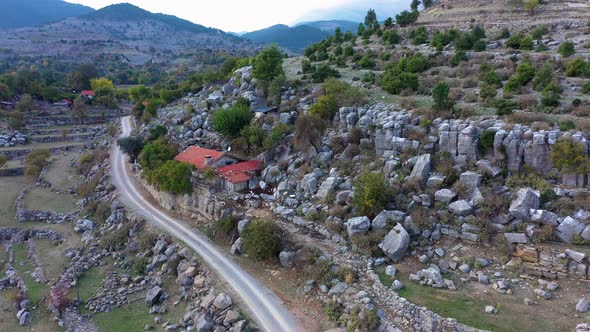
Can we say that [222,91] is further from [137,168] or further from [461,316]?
[461,316]

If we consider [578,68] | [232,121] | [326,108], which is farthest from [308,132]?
[578,68]

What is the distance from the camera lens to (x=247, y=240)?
81.6ft

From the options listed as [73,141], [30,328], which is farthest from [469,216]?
[73,141]

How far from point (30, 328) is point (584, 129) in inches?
1195

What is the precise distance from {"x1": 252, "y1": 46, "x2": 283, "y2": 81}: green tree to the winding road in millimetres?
15929

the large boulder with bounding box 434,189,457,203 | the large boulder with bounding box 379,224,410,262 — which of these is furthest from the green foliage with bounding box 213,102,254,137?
the large boulder with bounding box 379,224,410,262

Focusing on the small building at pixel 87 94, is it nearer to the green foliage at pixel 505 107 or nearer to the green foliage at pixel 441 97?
the green foliage at pixel 441 97

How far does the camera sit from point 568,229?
1994 cm

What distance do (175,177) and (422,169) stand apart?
1703cm

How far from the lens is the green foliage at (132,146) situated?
142 feet

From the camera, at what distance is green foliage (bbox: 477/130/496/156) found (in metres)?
24.4

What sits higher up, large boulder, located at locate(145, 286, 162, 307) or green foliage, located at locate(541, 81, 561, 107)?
green foliage, located at locate(541, 81, 561, 107)

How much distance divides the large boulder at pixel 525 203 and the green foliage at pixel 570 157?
6.33 feet

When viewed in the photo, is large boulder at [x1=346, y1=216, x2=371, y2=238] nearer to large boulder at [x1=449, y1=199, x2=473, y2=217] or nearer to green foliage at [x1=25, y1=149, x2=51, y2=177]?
large boulder at [x1=449, y1=199, x2=473, y2=217]
